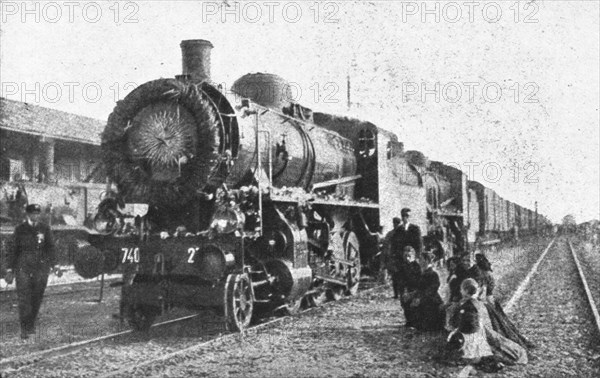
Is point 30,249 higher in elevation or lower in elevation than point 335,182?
lower

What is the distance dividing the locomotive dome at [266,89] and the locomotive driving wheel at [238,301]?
14.4 feet

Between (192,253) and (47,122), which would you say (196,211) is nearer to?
(192,253)

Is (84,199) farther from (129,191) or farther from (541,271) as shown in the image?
(541,271)

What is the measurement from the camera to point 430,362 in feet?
19.6

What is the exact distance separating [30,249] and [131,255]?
1.20 meters

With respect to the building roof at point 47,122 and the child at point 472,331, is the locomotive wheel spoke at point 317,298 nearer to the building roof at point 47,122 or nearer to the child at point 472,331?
the child at point 472,331

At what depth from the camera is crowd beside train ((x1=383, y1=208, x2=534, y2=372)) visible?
5785 millimetres

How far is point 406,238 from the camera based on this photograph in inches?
417

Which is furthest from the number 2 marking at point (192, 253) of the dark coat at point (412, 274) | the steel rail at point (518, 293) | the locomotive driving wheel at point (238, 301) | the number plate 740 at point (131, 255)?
the steel rail at point (518, 293)

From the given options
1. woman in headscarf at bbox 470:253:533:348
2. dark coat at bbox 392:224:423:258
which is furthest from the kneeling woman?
dark coat at bbox 392:224:423:258

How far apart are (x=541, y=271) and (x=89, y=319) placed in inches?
503

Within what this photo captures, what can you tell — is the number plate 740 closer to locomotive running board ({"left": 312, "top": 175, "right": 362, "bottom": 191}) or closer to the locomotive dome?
locomotive running board ({"left": 312, "top": 175, "right": 362, "bottom": 191})

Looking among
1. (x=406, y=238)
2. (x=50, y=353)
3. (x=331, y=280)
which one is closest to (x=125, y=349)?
(x=50, y=353)

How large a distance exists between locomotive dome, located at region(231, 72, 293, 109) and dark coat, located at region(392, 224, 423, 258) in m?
3.18
